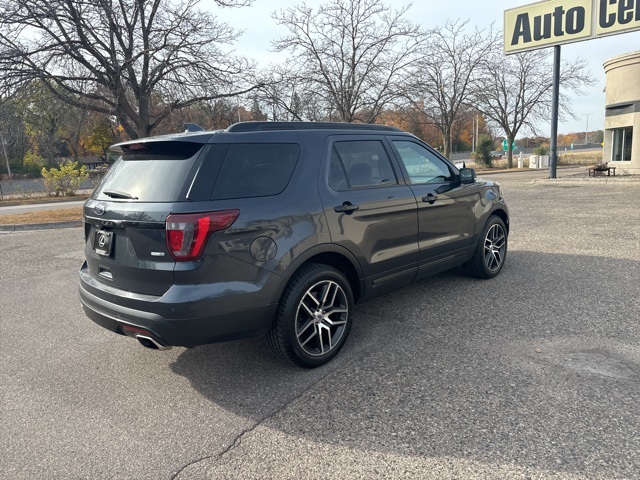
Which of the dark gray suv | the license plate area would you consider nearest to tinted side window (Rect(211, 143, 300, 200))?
the dark gray suv

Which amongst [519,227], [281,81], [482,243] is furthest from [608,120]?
[482,243]

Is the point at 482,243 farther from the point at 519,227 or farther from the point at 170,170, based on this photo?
the point at 519,227

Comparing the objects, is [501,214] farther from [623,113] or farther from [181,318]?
[623,113]

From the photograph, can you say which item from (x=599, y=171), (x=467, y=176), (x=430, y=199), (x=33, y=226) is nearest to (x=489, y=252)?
(x=467, y=176)

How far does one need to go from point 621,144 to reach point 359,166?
80.6 ft

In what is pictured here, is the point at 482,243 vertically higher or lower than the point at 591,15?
lower

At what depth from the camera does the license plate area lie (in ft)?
10.6

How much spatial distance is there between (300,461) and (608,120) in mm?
26333

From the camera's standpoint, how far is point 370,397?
3.00 m

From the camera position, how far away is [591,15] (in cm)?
1823

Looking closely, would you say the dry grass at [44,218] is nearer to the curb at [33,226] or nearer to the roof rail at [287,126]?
the curb at [33,226]

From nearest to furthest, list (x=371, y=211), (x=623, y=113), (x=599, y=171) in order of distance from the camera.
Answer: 1. (x=371, y=211)
2. (x=599, y=171)
3. (x=623, y=113)

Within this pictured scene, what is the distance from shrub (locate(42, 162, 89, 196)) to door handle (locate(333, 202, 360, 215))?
Result: 2484 centimetres

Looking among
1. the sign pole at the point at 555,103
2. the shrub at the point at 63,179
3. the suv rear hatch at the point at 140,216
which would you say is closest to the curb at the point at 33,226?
the suv rear hatch at the point at 140,216
